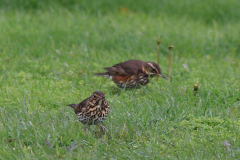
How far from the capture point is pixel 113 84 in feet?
25.9

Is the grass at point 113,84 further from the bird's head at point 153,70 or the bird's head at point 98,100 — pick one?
the bird's head at point 98,100

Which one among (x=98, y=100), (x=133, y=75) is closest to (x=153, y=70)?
(x=133, y=75)

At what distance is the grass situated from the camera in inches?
192

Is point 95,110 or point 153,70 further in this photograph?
point 153,70

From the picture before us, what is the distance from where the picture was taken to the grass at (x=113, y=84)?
488 cm

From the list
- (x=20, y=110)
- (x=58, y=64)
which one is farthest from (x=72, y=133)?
(x=58, y=64)

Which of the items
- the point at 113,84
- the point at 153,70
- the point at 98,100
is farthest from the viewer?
the point at 113,84

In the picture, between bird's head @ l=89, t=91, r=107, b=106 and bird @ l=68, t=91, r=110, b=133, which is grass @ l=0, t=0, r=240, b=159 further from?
bird's head @ l=89, t=91, r=107, b=106

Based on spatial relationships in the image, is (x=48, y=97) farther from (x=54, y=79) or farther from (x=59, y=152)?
(x=59, y=152)

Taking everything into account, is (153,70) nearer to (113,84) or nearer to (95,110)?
(113,84)

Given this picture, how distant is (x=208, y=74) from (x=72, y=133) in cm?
393

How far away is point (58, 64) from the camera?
841 cm

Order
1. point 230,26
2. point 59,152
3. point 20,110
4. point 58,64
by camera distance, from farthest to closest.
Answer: point 230,26, point 58,64, point 20,110, point 59,152

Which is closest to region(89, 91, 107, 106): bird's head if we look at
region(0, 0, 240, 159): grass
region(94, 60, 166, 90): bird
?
region(0, 0, 240, 159): grass
